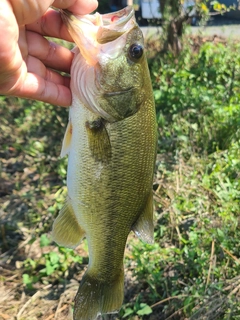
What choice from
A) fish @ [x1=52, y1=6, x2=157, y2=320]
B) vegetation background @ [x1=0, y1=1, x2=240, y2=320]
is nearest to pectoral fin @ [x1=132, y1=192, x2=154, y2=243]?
fish @ [x1=52, y1=6, x2=157, y2=320]

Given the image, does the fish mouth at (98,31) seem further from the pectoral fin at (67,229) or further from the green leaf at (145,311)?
the green leaf at (145,311)

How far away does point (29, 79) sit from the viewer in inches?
81.7

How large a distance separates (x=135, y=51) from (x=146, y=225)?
0.80 metres

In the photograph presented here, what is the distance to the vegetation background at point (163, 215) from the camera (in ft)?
9.70

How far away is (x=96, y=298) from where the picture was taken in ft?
6.91

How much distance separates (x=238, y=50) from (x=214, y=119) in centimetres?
292

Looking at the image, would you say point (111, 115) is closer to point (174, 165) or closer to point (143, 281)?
point (143, 281)

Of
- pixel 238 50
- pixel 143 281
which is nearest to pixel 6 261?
pixel 143 281

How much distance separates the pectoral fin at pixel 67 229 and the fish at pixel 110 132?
0.03 metres

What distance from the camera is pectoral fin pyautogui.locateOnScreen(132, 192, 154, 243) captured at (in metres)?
2.00

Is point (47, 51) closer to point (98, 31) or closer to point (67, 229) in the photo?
point (98, 31)

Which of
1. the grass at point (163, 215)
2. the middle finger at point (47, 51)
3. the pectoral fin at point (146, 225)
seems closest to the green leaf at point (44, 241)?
the grass at point (163, 215)

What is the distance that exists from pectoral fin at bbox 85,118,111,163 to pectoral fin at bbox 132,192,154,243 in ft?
1.10

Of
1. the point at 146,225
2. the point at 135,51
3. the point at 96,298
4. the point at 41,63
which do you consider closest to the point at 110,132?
the point at 135,51
